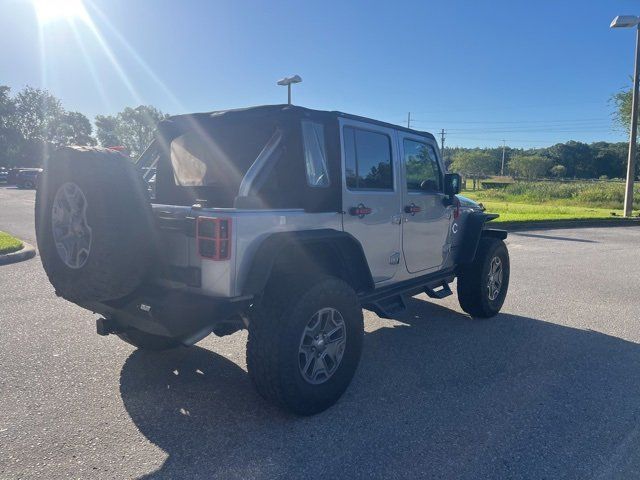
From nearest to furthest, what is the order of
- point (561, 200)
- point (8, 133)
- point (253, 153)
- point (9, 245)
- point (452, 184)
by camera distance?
1. point (253, 153)
2. point (452, 184)
3. point (9, 245)
4. point (561, 200)
5. point (8, 133)

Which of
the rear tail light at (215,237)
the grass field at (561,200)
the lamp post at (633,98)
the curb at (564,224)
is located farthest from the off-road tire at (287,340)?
the grass field at (561,200)

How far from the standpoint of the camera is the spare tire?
→ 2.80 m

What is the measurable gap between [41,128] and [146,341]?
3417 inches

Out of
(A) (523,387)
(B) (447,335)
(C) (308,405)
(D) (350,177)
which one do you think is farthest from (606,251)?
(C) (308,405)

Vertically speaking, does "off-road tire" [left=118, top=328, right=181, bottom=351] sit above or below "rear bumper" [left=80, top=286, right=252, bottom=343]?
below

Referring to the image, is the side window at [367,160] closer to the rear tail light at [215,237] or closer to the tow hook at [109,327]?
the rear tail light at [215,237]

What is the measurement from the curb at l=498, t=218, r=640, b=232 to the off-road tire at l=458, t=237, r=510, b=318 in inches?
380

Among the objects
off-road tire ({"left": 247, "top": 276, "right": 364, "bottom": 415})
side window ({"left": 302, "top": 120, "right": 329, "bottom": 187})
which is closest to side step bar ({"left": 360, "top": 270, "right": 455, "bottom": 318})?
off-road tire ({"left": 247, "top": 276, "right": 364, "bottom": 415})

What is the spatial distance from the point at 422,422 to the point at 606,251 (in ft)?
32.3

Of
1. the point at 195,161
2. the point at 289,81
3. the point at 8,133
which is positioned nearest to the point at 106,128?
the point at 8,133

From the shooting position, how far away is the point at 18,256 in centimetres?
823

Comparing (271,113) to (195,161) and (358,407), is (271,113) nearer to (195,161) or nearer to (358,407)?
(195,161)

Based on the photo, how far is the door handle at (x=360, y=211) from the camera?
3.71 meters

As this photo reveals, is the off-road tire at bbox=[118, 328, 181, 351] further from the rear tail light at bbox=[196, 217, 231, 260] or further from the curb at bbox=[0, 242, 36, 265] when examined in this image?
the curb at bbox=[0, 242, 36, 265]
